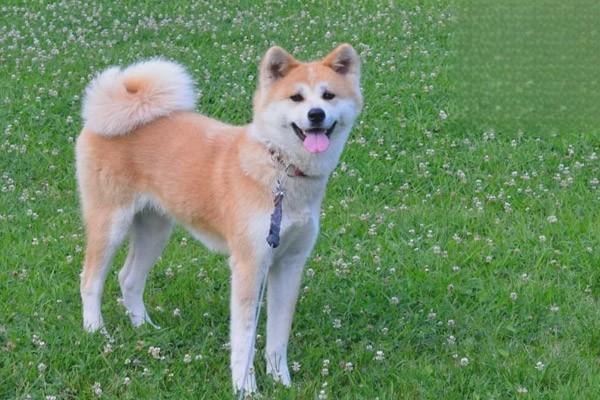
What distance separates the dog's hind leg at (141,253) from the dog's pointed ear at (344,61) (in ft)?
4.71

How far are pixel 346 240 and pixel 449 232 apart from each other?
0.76m

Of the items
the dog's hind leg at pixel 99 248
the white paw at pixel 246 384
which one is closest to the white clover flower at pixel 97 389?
the white paw at pixel 246 384

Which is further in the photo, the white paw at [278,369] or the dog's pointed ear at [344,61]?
the dog's pointed ear at [344,61]

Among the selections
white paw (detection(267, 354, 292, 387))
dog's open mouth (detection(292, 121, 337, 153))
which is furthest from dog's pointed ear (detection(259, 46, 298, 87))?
white paw (detection(267, 354, 292, 387))

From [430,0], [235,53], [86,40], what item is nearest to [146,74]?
[235,53]

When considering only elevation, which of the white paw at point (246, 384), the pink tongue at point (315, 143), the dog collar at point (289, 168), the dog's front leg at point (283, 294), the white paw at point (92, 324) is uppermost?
the pink tongue at point (315, 143)

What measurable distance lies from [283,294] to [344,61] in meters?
1.28

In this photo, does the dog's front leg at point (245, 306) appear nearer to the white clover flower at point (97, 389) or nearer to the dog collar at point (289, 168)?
the dog collar at point (289, 168)

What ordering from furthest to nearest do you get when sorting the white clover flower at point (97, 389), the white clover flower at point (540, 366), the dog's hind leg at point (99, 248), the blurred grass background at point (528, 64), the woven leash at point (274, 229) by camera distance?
1. the blurred grass background at point (528, 64)
2. the dog's hind leg at point (99, 248)
3. the white clover flower at point (540, 366)
4. the woven leash at point (274, 229)
5. the white clover flower at point (97, 389)

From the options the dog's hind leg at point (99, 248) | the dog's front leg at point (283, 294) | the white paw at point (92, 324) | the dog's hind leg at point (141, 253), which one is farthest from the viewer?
the dog's hind leg at point (141, 253)

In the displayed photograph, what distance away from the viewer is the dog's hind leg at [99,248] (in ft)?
18.3

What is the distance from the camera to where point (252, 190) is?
4.98 m

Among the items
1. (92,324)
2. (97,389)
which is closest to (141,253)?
(92,324)

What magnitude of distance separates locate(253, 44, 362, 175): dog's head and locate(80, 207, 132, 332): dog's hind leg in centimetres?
107
